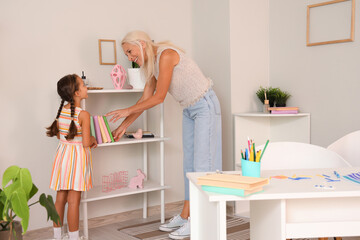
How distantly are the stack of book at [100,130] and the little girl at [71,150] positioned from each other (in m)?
0.13

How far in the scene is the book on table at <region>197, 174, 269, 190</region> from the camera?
1.41 metres

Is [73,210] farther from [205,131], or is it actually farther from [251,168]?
[251,168]

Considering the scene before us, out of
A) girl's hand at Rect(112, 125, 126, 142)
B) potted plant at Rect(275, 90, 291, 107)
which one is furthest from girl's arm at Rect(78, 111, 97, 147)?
potted plant at Rect(275, 90, 291, 107)

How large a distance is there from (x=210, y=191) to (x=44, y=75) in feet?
6.94

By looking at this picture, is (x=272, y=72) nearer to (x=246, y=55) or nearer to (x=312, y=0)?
(x=246, y=55)

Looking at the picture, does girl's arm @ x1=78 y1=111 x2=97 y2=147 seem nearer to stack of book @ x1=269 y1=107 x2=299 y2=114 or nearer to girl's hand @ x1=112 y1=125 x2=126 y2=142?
girl's hand @ x1=112 y1=125 x2=126 y2=142

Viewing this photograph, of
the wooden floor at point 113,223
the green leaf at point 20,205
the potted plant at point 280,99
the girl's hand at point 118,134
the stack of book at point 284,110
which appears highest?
the potted plant at point 280,99

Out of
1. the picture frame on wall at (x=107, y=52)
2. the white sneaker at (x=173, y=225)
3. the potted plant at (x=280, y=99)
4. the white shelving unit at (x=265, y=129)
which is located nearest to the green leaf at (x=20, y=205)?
the white sneaker at (x=173, y=225)

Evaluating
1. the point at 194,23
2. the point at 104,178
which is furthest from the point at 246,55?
the point at 104,178

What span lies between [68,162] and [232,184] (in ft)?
5.59

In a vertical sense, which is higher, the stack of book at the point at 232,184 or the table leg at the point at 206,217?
the stack of book at the point at 232,184

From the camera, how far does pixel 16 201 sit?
4.91ft

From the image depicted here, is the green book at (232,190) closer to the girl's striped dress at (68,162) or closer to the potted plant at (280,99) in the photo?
the girl's striped dress at (68,162)

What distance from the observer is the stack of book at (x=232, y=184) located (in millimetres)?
1412
